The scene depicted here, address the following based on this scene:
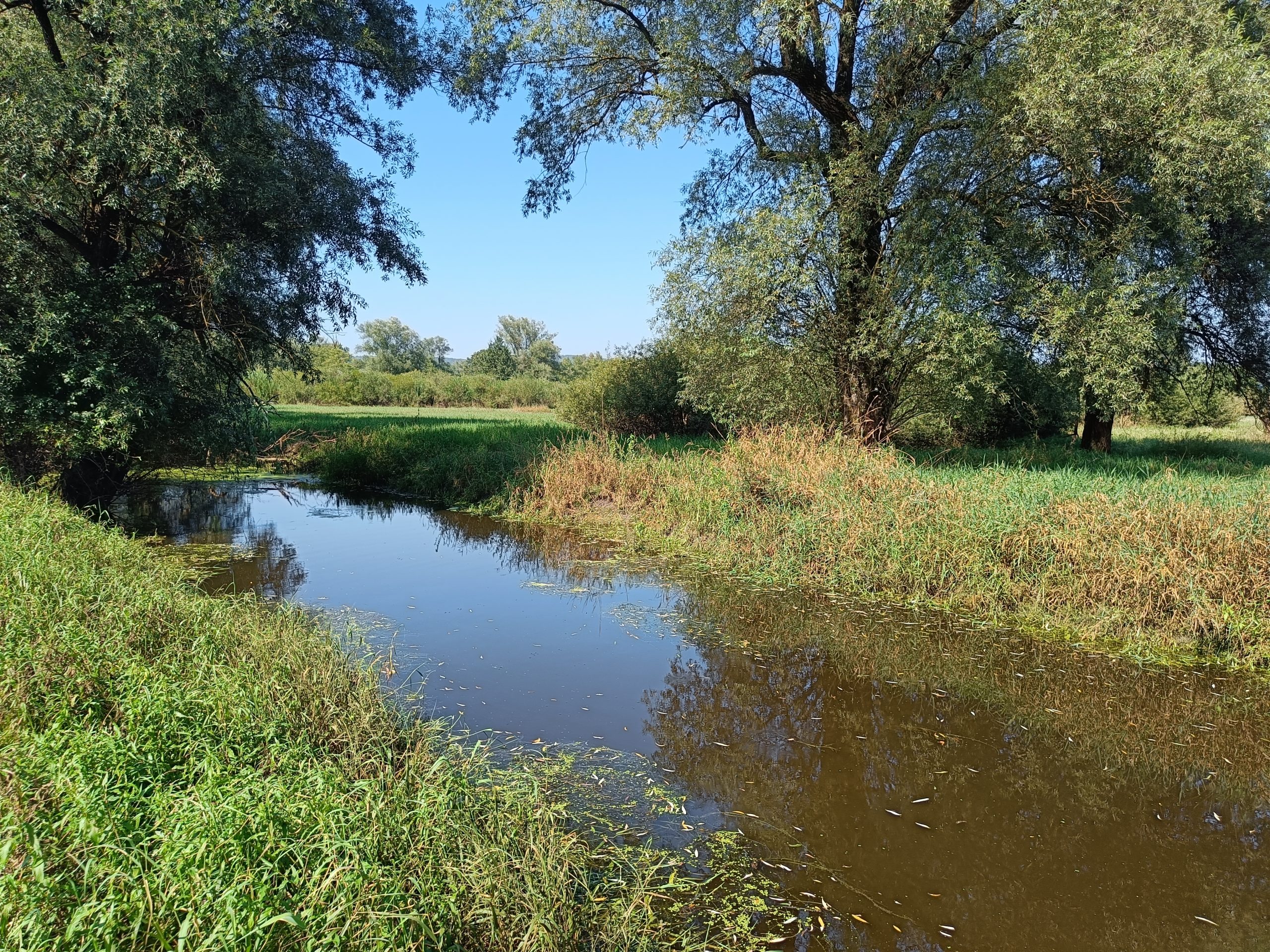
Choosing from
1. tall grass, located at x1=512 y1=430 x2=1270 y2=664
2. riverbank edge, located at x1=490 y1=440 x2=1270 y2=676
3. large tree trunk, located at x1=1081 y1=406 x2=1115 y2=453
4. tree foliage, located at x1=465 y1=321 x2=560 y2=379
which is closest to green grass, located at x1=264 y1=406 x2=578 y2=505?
riverbank edge, located at x1=490 y1=440 x2=1270 y2=676

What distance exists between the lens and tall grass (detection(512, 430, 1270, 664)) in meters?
7.34

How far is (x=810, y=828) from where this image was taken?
4516mm

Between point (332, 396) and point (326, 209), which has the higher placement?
point (326, 209)

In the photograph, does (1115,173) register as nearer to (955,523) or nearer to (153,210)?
(955,523)

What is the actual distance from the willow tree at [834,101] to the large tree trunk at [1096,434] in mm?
6971

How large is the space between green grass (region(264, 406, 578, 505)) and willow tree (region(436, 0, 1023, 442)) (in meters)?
6.16

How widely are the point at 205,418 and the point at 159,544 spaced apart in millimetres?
2034

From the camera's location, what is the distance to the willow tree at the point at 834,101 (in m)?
12.9

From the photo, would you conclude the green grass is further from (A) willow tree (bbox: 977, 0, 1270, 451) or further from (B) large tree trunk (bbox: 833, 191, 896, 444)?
(A) willow tree (bbox: 977, 0, 1270, 451)

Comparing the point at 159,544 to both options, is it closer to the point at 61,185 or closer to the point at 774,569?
the point at 61,185

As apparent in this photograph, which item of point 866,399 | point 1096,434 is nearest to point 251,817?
point 866,399

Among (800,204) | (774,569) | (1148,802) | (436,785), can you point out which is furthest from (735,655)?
(800,204)

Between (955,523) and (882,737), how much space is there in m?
3.75

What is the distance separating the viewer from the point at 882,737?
5793 millimetres
